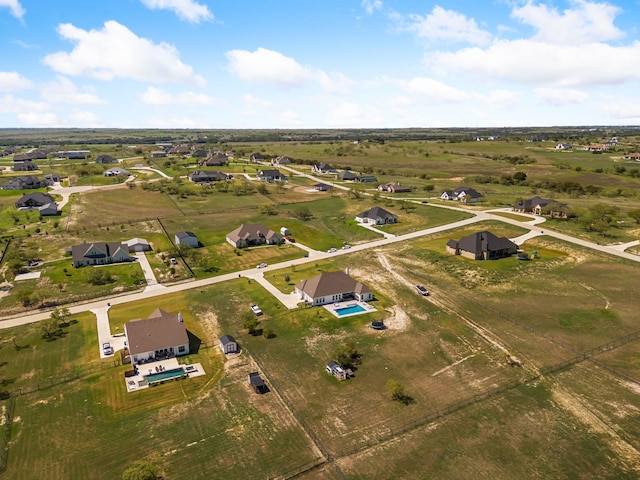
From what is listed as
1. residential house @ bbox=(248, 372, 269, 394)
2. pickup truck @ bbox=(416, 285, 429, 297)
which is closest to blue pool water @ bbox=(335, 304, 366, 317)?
pickup truck @ bbox=(416, 285, 429, 297)

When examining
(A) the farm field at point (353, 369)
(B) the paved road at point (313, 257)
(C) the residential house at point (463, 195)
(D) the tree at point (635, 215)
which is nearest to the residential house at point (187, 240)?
(A) the farm field at point (353, 369)

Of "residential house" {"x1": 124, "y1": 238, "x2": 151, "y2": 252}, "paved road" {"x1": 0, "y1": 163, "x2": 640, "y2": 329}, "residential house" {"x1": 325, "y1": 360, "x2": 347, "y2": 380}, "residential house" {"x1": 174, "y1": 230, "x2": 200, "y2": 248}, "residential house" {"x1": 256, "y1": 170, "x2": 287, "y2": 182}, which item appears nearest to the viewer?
"residential house" {"x1": 325, "y1": 360, "x2": 347, "y2": 380}

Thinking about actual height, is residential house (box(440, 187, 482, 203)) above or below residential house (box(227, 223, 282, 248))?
above

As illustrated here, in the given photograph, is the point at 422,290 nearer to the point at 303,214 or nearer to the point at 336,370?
the point at 336,370

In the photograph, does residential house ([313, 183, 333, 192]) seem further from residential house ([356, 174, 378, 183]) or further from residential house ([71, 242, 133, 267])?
residential house ([71, 242, 133, 267])

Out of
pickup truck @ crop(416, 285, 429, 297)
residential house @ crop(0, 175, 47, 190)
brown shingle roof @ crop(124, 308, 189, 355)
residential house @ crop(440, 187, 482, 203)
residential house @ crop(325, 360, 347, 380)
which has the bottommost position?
residential house @ crop(325, 360, 347, 380)

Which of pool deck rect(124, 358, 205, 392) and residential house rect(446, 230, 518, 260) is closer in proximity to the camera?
pool deck rect(124, 358, 205, 392)

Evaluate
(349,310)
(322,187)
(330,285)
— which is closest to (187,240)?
(330,285)

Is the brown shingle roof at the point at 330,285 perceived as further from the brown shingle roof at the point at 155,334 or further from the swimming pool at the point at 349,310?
the brown shingle roof at the point at 155,334
